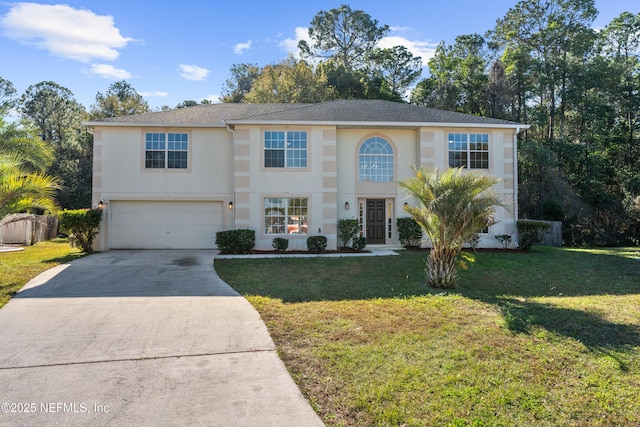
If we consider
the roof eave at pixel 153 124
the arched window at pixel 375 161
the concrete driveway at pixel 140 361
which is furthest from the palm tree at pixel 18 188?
the arched window at pixel 375 161

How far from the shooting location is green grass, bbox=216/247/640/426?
11.3 ft

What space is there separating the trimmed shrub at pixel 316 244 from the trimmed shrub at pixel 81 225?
795 centimetres

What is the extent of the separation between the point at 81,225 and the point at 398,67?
107 ft

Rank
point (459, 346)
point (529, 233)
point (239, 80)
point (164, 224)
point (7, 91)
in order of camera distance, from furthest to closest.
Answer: point (239, 80), point (7, 91), point (164, 224), point (529, 233), point (459, 346)

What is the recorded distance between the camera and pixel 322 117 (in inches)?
575

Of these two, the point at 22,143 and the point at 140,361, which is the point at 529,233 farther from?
the point at 22,143

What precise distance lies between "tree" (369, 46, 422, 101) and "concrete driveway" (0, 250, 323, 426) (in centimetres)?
3398

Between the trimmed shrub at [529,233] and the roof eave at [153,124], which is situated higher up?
the roof eave at [153,124]

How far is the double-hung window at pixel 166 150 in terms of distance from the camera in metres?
14.9

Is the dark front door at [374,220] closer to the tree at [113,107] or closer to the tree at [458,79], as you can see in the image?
the tree at [458,79]

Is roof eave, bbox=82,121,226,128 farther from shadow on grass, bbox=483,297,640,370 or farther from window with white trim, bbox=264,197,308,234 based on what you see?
shadow on grass, bbox=483,297,640,370

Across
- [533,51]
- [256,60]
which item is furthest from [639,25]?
[256,60]

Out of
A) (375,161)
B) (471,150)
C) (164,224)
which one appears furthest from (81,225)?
(471,150)

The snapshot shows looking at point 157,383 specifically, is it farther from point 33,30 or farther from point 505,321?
point 33,30
